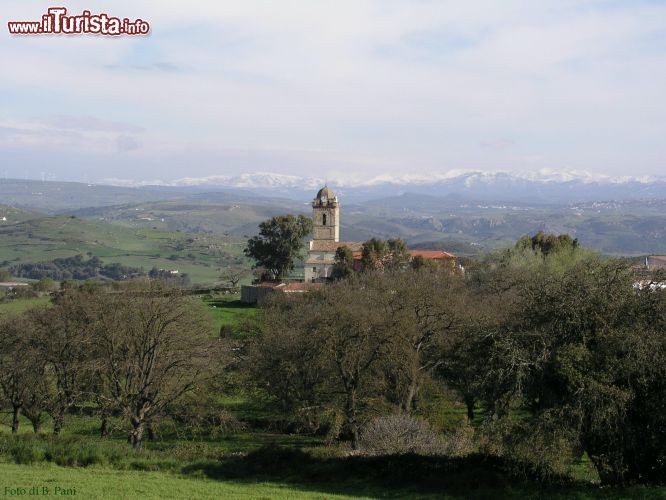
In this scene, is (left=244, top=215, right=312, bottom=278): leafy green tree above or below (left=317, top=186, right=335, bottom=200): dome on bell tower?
below

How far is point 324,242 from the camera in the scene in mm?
88625

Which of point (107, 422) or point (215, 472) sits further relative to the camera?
point (107, 422)

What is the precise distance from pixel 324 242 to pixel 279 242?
1412 centimetres

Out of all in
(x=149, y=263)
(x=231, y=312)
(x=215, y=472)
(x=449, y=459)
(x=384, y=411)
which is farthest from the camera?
(x=149, y=263)

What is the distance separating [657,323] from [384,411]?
12.8 meters

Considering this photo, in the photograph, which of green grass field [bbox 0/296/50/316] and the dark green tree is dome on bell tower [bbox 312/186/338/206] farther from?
green grass field [bbox 0/296/50/316]

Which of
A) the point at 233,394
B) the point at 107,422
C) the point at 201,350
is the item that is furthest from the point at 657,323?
the point at 233,394

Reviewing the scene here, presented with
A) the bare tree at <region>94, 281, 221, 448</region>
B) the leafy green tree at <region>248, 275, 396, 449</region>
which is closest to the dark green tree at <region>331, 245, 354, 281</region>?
the leafy green tree at <region>248, 275, 396, 449</region>

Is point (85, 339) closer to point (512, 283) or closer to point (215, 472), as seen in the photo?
point (215, 472)

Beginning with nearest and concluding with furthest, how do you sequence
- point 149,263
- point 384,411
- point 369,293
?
point 384,411, point 369,293, point 149,263

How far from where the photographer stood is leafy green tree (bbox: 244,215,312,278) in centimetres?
7438

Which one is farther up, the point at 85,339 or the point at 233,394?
the point at 85,339

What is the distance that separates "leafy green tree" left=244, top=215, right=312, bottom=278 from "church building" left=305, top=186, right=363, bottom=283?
16.3ft

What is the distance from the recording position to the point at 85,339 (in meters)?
30.9
